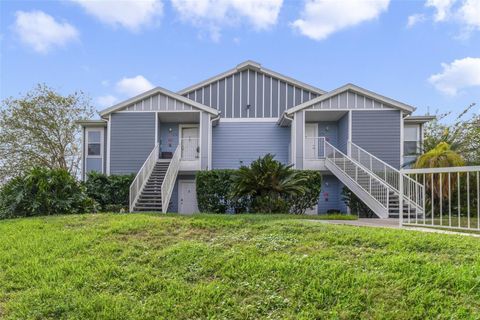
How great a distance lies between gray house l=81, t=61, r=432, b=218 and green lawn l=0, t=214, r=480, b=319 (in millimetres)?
6794

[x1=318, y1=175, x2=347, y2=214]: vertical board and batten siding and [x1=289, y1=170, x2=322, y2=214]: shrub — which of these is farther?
[x1=318, y1=175, x2=347, y2=214]: vertical board and batten siding

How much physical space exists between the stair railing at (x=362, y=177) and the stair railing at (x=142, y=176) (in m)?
7.38

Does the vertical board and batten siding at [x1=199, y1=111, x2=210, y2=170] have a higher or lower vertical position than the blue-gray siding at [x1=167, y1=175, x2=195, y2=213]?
higher

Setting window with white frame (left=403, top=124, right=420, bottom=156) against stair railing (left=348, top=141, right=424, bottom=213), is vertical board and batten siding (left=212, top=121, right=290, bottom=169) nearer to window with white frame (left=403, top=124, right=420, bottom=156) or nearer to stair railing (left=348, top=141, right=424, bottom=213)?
stair railing (left=348, top=141, right=424, bottom=213)

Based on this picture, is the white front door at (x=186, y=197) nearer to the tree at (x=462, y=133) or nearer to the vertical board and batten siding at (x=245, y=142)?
the vertical board and batten siding at (x=245, y=142)

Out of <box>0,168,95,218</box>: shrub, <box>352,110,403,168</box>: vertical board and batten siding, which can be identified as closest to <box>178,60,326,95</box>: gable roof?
<box>352,110,403,168</box>: vertical board and batten siding

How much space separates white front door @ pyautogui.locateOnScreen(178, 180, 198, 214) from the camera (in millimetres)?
15602

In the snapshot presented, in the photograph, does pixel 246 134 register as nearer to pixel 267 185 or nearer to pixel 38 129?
pixel 267 185

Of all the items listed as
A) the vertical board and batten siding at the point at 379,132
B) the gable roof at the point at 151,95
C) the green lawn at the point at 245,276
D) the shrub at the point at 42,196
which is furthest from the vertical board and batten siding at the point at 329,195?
the green lawn at the point at 245,276

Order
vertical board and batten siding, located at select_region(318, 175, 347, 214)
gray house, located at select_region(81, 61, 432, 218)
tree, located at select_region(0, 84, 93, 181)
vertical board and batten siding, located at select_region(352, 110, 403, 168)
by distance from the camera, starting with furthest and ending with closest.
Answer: tree, located at select_region(0, 84, 93, 181)
vertical board and batten siding, located at select_region(318, 175, 347, 214)
vertical board and batten siding, located at select_region(352, 110, 403, 168)
gray house, located at select_region(81, 61, 432, 218)

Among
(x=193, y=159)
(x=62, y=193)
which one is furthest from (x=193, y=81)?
(x=62, y=193)

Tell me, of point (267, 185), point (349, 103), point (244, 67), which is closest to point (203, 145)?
point (267, 185)

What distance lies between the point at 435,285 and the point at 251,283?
6.07 feet

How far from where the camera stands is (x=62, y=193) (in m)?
9.55
